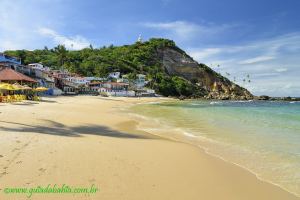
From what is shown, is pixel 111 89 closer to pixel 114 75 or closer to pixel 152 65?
pixel 114 75

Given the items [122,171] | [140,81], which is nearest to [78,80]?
[140,81]

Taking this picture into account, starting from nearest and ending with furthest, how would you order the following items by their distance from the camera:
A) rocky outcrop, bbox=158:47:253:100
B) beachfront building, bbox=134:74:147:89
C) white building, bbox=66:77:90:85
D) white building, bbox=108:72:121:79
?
white building, bbox=66:77:90:85 < beachfront building, bbox=134:74:147:89 < white building, bbox=108:72:121:79 < rocky outcrop, bbox=158:47:253:100

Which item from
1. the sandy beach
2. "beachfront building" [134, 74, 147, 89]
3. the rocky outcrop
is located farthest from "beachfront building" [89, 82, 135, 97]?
the sandy beach

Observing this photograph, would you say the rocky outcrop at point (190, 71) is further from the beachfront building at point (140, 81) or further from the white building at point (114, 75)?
the white building at point (114, 75)

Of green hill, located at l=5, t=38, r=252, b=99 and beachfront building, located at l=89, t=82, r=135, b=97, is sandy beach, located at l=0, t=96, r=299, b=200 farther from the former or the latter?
green hill, located at l=5, t=38, r=252, b=99

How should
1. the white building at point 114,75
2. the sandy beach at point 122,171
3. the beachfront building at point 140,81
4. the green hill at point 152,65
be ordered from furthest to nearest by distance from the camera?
the green hill at point 152,65 < the white building at point 114,75 < the beachfront building at point 140,81 < the sandy beach at point 122,171

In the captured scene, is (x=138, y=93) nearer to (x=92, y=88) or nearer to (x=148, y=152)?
(x=92, y=88)

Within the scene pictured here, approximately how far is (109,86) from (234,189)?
76648 mm

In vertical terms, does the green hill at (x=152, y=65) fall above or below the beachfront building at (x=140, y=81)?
above

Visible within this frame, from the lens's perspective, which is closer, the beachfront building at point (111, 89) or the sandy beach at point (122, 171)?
the sandy beach at point (122, 171)

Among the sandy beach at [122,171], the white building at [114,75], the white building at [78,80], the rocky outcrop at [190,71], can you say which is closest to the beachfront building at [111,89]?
the white building at [78,80]

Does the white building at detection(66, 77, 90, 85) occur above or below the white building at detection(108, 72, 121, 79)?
below

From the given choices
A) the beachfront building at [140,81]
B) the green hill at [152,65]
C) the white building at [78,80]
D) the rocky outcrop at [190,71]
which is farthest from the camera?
the rocky outcrop at [190,71]

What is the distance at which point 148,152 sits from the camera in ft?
33.1
